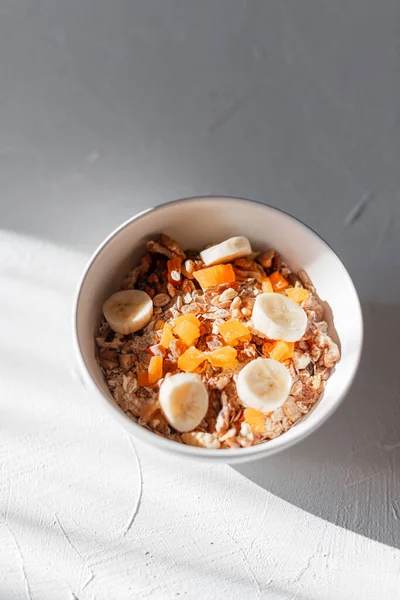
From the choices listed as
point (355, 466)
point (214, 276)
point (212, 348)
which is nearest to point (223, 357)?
point (212, 348)

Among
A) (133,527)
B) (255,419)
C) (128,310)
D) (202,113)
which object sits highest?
(202,113)

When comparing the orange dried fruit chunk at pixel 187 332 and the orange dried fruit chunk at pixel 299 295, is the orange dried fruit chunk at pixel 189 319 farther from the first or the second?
the orange dried fruit chunk at pixel 299 295

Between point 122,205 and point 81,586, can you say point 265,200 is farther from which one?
point 81,586

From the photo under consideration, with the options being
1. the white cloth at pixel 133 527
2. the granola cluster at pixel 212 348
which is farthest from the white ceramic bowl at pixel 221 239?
the white cloth at pixel 133 527

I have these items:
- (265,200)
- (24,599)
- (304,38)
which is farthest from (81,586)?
(304,38)

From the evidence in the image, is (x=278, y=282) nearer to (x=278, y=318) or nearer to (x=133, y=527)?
(x=278, y=318)
